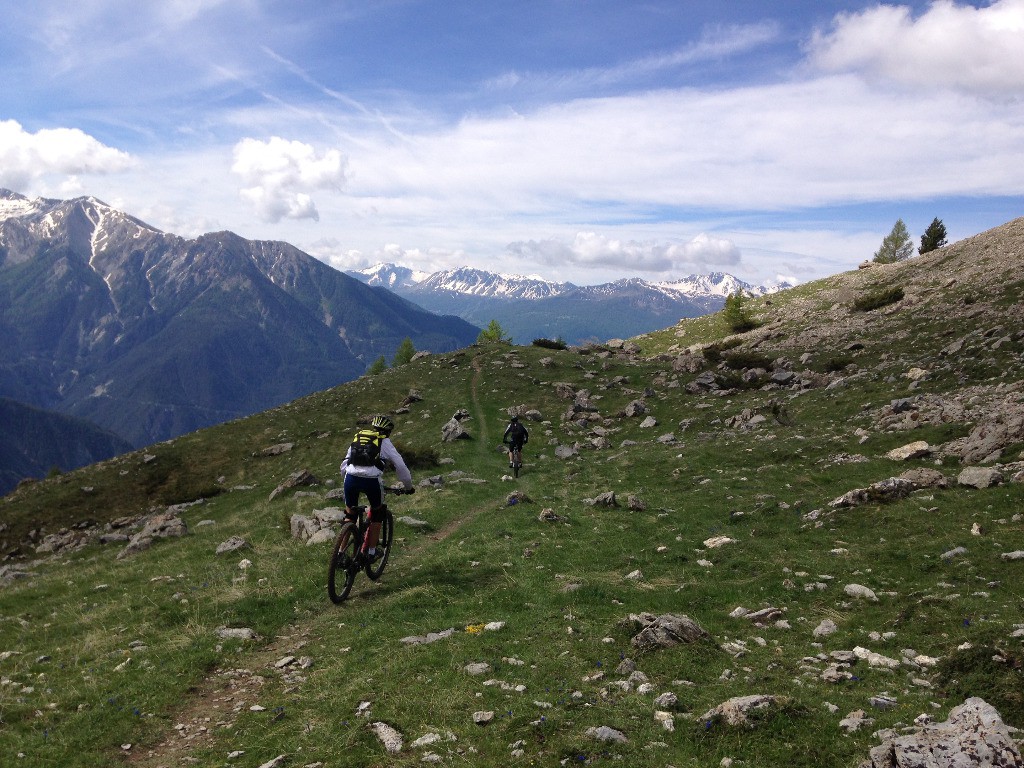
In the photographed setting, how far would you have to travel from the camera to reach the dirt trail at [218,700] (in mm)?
8719

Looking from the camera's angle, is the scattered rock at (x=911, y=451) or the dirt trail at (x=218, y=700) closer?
the dirt trail at (x=218, y=700)

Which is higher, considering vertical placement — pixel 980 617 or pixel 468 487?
pixel 980 617

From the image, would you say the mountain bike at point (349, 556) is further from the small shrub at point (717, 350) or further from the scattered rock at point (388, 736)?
the small shrub at point (717, 350)

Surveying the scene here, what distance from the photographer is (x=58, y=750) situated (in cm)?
866

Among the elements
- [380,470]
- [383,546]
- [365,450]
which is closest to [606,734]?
[380,470]

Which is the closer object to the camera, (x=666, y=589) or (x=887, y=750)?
(x=887, y=750)

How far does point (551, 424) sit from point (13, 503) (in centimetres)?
4450

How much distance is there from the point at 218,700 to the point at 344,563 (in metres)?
4.66

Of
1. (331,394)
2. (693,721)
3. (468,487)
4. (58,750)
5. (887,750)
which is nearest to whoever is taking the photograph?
(887,750)

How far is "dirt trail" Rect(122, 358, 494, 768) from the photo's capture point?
8.72 metres

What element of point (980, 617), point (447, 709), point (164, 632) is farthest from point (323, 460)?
point (980, 617)

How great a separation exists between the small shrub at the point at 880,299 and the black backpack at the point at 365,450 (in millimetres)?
59310

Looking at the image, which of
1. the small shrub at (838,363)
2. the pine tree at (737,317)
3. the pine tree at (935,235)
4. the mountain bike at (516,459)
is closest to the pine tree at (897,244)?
the pine tree at (935,235)

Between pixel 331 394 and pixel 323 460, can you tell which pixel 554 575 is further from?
pixel 331 394
